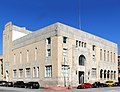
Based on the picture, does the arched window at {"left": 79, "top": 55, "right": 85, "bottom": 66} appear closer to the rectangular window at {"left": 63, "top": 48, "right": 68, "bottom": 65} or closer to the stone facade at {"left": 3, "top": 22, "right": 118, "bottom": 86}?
the stone facade at {"left": 3, "top": 22, "right": 118, "bottom": 86}

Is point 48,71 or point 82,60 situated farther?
point 82,60

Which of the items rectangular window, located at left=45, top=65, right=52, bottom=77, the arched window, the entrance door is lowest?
the entrance door

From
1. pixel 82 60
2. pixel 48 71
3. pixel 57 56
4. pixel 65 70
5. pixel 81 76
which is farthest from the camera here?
pixel 82 60

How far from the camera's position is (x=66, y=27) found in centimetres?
6034

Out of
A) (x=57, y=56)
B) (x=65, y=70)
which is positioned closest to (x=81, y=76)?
(x=65, y=70)

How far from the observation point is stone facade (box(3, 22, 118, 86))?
5794cm

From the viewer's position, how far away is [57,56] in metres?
56.4

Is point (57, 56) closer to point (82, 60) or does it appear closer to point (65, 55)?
point (65, 55)

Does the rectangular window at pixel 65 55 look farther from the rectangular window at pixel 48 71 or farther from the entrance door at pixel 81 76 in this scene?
the entrance door at pixel 81 76

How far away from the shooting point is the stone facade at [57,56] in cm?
5794

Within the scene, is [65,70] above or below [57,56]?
below

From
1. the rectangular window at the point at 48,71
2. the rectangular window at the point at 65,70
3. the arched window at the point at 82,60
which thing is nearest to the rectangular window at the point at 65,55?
the rectangular window at the point at 65,70

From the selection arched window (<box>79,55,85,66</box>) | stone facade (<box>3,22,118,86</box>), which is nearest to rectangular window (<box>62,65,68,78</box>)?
stone facade (<box>3,22,118,86</box>)

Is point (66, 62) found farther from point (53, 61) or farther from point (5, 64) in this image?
point (5, 64)
